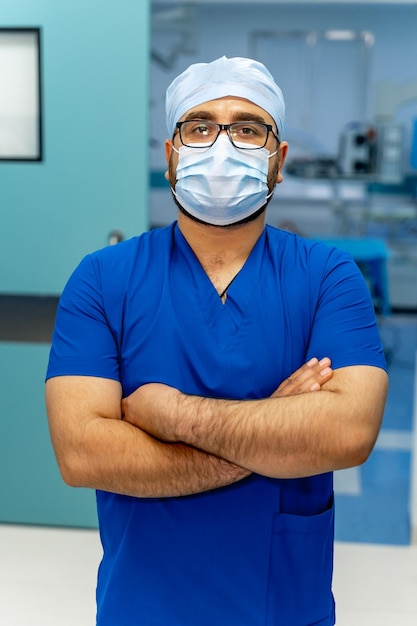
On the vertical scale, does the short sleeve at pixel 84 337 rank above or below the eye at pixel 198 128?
below

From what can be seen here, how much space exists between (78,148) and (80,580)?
132 cm

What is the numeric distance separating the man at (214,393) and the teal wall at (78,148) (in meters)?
1.06

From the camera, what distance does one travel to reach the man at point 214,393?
1.19m

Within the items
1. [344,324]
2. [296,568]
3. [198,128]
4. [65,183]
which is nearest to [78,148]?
[65,183]

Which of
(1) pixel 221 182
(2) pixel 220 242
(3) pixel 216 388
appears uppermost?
(1) pixel 221 182

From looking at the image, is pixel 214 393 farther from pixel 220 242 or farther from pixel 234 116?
pixel 234 116

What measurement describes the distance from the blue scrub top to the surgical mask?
0.43 feet

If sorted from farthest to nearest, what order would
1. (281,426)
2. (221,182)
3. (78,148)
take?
1. (78,148)
2. (221,182)
3. (281,426)

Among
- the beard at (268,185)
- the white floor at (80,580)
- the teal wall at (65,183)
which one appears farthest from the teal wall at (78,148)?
the beard at (268,185)

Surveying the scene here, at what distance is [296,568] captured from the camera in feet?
4.12

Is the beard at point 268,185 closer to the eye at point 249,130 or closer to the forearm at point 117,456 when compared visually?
the eye at point 249,130

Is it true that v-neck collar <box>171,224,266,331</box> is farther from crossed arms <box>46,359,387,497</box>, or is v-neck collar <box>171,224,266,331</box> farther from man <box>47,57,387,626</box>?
crossed arms <box>46,359,387,497</box>

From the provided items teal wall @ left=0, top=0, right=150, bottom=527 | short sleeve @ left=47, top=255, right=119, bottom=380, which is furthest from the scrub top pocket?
teal wall @ left=0, top=0, right=150, bottom=527

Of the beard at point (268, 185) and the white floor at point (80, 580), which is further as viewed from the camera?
the white floor at point (80, 580)
